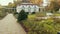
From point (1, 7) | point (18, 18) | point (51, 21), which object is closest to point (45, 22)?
point (51, 21)

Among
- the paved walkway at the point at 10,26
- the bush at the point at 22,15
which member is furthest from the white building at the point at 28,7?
the paved walkway at the point at 10,26

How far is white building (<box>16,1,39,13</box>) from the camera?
3457 millimetres

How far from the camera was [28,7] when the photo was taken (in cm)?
346

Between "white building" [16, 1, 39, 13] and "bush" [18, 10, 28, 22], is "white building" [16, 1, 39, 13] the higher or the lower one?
the higher one

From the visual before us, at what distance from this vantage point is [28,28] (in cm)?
351

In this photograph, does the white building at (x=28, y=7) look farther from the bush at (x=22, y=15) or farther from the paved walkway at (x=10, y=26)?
the paved walkway at (x=10, y=26)

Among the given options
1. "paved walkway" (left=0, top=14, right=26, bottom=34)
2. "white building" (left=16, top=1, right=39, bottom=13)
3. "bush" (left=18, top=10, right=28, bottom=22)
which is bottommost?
"paved walkway" (left=0, top=14, right=26, bottom=34)

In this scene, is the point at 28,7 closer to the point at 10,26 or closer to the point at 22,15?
the point at 22,15

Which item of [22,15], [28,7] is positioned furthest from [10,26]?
[28,7]

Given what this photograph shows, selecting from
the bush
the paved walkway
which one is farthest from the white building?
the paved walkway

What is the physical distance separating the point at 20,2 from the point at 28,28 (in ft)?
1.25

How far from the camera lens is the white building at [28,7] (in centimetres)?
346

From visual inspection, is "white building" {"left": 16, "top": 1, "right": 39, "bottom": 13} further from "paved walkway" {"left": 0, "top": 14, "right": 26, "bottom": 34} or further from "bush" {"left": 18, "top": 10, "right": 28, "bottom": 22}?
"paved walkway" {"left": 0, "top": 14, "right": 26, "bottom": 34}

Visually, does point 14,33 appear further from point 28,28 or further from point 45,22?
point 45,22
